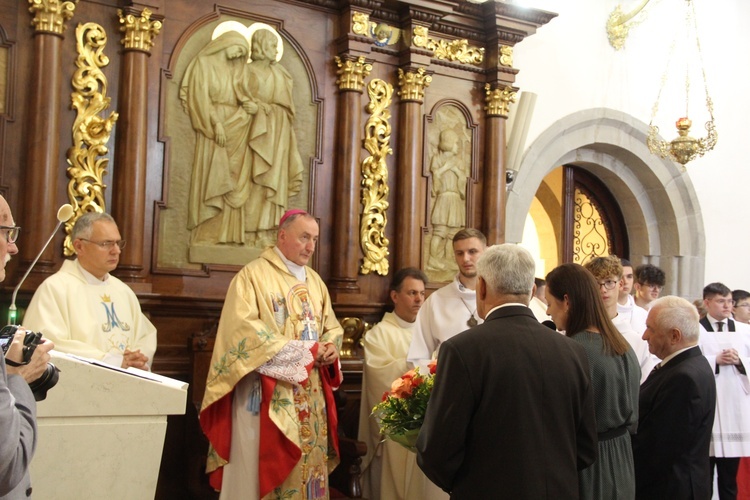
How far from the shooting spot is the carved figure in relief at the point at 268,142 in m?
5.75

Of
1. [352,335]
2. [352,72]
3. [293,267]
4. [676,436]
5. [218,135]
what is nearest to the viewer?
[676,436]

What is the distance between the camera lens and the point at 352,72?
6.07 m

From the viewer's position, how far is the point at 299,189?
5949 millimetres

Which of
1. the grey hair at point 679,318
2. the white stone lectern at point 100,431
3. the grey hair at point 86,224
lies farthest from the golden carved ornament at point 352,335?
the white stone lectern at point 100,431

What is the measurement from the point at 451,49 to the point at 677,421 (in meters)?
3.75

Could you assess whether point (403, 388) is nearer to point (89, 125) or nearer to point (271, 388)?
Answer: point (271, 388)

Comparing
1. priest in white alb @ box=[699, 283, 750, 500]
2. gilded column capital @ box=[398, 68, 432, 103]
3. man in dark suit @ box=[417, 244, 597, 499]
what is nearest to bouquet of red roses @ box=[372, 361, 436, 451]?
man in dark suit @ box=[417, 244, 597, 499]

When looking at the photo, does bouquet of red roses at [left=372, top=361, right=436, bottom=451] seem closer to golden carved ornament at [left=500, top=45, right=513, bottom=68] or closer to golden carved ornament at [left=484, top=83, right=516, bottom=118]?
golden carved ornament at [left=484, top=83, right=516, bottom=118]

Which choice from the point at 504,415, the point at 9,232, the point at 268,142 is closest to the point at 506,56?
the point at 268,142

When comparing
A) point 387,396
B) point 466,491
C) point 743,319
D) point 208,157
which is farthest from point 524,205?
point 466,491

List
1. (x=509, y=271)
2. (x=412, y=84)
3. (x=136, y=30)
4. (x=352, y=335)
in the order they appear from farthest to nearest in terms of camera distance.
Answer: (x=412, y=84), (x=352, y=335), (x=136, y=30), (x=509, y=271)

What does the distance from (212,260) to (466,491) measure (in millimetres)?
3204

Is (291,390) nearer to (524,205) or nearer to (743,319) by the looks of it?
(524,205)

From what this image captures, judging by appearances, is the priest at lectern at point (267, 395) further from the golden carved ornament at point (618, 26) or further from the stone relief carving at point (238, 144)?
the golden carved ornament at point (618, 26)
